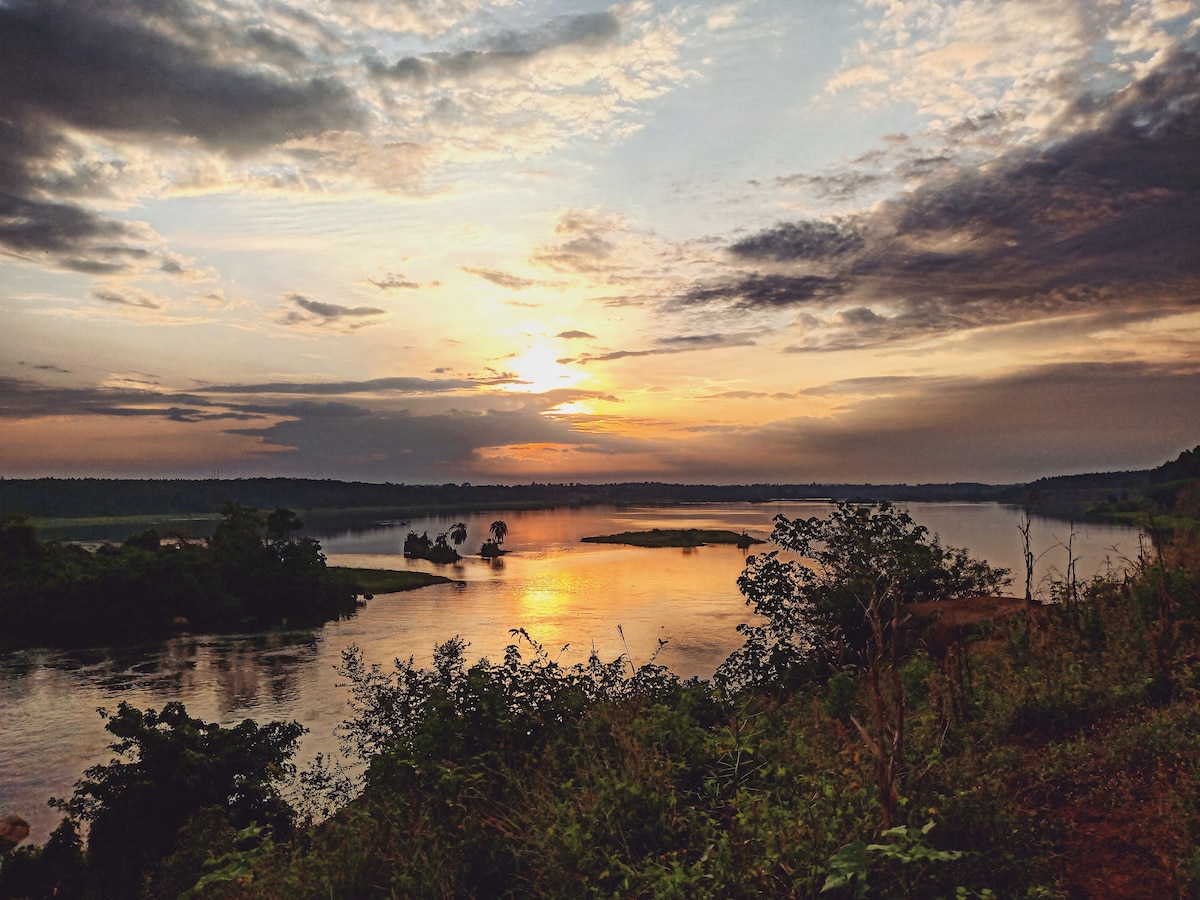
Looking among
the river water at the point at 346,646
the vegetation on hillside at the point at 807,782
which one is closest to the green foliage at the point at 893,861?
the vegetation on hillside at the point at 807,782

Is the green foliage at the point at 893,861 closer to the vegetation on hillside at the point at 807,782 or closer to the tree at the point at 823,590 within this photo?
the vegetation on hillside at the point at 807,782

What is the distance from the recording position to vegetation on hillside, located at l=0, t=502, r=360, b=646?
49.1 meters

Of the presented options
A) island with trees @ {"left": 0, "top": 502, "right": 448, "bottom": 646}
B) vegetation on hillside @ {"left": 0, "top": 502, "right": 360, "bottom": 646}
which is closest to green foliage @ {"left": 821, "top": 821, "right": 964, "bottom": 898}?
island with trees @ {"left": 0, "top": 502, "right": 448, "bottom": 646}

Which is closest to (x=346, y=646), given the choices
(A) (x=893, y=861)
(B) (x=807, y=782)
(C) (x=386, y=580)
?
(C) (x=386, y=580)

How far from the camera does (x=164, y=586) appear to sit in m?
52.6

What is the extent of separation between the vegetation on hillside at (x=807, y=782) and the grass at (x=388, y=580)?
56550mm

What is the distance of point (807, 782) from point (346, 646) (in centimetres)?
4232

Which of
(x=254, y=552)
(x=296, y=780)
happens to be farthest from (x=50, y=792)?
(x=254, y=552)

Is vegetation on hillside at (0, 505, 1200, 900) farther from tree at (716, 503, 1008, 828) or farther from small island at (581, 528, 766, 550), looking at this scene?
small island at (581, 528, 766, 550)

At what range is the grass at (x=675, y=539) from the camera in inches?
3954

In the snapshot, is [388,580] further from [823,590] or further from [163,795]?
[823,590]

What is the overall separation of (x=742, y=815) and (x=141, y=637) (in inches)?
2202

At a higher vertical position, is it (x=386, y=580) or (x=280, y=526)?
(x=280, y=526)

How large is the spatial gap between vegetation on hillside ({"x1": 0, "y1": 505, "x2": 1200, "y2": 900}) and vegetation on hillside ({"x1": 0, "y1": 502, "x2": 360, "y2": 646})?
46415 millimetres
